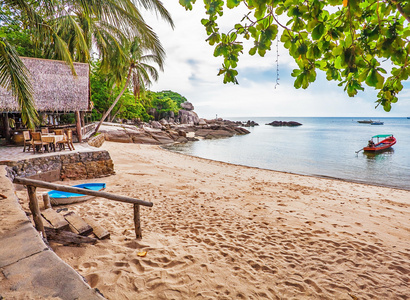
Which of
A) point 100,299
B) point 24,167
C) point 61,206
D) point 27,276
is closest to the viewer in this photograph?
point 100,299

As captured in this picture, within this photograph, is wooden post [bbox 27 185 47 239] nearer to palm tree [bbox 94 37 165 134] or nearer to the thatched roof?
the thatched roof

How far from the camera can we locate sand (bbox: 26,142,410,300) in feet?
Answer: 8.61

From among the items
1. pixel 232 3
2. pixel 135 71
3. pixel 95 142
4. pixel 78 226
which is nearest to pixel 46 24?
pixel 78 226

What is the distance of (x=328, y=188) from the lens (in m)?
8.94

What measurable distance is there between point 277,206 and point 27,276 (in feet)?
18.4

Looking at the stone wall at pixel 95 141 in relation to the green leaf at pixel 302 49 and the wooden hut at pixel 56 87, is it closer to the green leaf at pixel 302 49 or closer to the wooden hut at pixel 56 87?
the wooden hut at pixel 56 87

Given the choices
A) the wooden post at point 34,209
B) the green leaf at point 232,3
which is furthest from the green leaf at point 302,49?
the wooden post at point 34,209

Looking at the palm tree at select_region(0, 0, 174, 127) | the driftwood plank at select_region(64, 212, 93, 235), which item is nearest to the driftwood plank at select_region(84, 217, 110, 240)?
the driftwood plank at select_region(64, 212, 93, 235)

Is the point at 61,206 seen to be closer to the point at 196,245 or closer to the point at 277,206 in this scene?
the point at 196,245

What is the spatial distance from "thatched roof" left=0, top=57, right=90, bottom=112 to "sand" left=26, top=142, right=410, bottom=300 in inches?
246

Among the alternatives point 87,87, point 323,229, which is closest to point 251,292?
point 323,229

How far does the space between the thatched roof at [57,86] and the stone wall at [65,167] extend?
Answer: 13.7ft

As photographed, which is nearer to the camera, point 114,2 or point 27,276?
point 27,276

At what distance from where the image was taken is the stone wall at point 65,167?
6.29m
